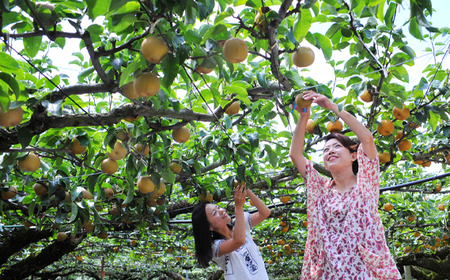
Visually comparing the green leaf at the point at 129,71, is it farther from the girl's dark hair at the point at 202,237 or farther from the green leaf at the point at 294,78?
the girl's dark hair at the point at 202,237

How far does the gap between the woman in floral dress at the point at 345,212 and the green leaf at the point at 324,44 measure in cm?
19

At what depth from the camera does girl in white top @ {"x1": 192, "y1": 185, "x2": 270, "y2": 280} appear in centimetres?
204

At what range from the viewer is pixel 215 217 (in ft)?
7.45

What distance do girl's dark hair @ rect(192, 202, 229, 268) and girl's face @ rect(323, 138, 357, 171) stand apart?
0.87 metres

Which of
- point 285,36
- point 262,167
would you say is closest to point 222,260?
point 285,36

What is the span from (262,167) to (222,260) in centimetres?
171

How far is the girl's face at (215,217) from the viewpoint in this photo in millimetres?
2271

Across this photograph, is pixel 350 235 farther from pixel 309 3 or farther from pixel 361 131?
pixel 309 3

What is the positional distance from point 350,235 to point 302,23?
2.91 feet

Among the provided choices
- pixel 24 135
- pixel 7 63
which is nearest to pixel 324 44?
pixel 7 63

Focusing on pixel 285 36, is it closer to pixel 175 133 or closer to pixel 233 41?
pixel 233 41

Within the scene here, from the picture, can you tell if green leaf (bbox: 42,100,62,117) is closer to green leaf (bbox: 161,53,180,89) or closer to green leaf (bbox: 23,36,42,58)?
green leaf (bbox: 23,36,42,58)

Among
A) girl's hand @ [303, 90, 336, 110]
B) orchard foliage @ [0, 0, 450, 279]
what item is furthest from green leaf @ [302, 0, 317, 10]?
girl's hand @ [303, 90, 336, 110]

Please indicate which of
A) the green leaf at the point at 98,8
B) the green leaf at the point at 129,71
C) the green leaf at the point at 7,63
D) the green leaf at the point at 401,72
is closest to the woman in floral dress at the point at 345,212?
the green leaf at the point at 401,72
